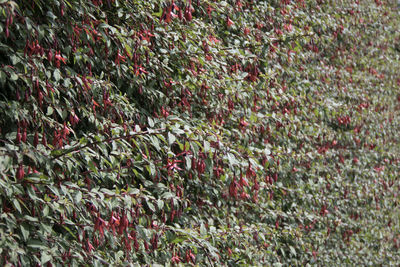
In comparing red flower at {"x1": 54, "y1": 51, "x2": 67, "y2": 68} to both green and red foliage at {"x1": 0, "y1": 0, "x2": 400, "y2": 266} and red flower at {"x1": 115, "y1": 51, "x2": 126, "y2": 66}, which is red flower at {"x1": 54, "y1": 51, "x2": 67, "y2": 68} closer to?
green and red foliage at {"x1": 0, "y1": 0, "x2": 400, "y2": 266}

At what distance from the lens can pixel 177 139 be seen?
2762 millimetres

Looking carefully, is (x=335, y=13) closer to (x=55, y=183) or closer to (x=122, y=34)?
(x=122, y=34)

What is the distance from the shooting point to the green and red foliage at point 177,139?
7.23 ft

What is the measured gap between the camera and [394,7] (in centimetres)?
809

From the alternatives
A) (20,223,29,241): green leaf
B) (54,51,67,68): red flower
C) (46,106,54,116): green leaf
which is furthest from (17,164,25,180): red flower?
(54,51,67,68): red flower

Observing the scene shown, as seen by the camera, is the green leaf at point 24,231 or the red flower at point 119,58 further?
the red flower at point 119,58

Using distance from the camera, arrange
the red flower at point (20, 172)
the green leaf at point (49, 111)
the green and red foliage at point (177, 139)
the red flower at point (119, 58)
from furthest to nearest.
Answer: the red flower at point (119, 58) < the green leaf at point (49, 111) < the green and red foliage at point (177, 139) < the red flower at point (20, 172)

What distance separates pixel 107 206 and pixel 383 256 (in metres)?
4.59

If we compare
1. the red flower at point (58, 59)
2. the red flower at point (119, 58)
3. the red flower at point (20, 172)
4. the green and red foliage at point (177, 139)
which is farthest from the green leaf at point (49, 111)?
the red flower at point (119, 58)

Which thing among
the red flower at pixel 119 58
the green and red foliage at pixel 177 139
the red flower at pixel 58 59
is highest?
the red flower at pixel 58 59

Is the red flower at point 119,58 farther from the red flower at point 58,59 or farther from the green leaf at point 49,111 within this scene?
the green leaf at point 49,111

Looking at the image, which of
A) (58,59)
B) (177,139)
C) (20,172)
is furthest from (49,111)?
(177,139)

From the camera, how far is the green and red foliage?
2205mm

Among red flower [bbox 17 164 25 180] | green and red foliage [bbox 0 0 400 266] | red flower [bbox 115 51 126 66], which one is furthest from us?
red flower [bbox 115 51 126 66]
